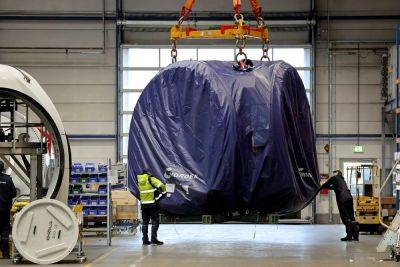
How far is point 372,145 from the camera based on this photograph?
25203 mm

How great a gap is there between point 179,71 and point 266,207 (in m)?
2.09

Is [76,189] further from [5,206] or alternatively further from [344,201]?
[344,201]

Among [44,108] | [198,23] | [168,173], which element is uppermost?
[198,23]

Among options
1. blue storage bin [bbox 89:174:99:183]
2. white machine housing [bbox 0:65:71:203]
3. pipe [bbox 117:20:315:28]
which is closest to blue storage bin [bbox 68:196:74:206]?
blue storage bin [bbox 89:174:99:183]

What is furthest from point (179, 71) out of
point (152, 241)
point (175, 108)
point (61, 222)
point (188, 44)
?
point (188, 44)

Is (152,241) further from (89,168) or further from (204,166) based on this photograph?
(204,166)

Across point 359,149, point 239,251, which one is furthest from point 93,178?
point 359,149

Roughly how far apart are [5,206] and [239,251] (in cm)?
471

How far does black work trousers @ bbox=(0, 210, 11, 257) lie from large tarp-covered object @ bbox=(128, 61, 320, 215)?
4.46m

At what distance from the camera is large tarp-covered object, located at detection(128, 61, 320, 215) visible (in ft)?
27.6

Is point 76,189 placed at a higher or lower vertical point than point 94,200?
higher

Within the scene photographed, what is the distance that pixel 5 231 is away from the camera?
12812 millimetres

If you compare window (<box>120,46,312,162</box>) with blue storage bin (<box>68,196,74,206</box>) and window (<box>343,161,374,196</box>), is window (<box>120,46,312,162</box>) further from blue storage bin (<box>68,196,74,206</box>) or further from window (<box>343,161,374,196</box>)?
blue storage bin (<box>68,196,74,206</box>)

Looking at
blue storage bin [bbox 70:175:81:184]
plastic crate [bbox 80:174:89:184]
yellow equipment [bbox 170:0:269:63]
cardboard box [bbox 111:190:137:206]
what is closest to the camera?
yellow equipment [bbox 170:0:269:63]
